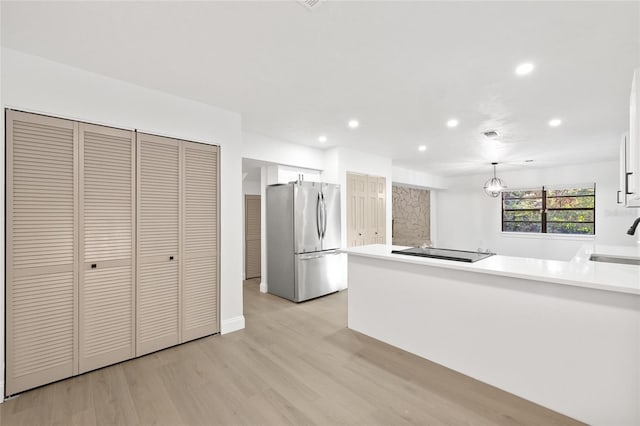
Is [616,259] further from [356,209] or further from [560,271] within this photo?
[356,209]

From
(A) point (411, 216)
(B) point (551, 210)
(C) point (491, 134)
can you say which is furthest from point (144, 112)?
(B) point (551, 210)

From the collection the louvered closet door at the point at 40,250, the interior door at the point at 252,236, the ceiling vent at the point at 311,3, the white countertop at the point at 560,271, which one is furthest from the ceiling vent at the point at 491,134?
the louvered closet door at the point at 40,250

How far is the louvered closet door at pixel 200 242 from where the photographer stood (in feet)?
9.47

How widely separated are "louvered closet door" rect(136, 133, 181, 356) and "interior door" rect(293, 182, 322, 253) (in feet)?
5.81

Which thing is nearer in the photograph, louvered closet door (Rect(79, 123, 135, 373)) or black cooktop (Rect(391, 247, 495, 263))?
louvered closet door (Rect(79, 123, 135, 373))

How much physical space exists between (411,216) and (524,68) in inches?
244

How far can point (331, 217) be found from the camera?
4.68 metres

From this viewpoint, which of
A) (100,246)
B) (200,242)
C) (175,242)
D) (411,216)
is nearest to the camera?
(100,246)

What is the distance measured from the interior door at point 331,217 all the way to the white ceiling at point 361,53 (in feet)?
4.51

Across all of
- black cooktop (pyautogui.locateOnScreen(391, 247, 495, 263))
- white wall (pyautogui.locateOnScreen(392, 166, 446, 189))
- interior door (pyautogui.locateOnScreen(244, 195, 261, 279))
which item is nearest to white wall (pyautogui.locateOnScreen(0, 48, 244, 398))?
black cooktop (pyautogui.locateOnScreen(391, 247, 495, 263))

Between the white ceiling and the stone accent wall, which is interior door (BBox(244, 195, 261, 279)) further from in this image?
the stone accent wall

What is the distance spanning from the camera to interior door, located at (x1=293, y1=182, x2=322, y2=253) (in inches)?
167

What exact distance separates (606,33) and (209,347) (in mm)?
4054

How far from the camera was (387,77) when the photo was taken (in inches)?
96.1
